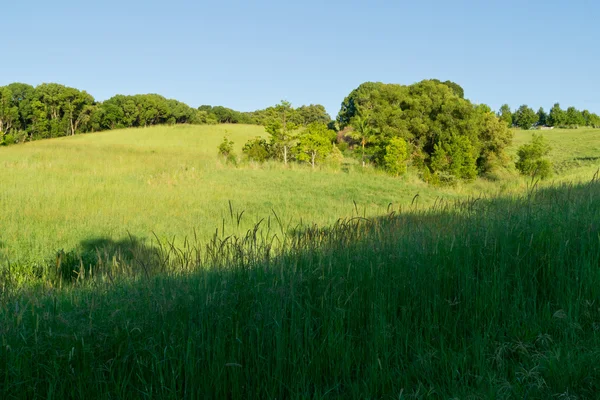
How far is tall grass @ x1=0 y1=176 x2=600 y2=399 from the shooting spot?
2531 millimetres

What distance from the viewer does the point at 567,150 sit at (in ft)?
198

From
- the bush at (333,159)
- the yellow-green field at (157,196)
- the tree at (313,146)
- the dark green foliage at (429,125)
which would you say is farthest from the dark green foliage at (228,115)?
the yellow-green field at (157,196)

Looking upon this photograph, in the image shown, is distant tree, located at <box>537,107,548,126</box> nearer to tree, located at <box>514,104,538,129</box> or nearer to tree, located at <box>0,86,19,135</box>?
tree, located at <box>514,104,538,129</box>

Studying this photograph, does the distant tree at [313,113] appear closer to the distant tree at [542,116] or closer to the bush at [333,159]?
the bush at [333,159]

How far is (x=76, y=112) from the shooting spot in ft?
286

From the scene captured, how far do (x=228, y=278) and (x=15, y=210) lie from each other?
1459cm

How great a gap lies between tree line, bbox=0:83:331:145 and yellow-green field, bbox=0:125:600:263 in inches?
1667

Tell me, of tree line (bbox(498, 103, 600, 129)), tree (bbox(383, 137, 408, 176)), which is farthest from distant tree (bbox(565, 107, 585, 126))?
tree (bbox(383, 137, 408, 176))

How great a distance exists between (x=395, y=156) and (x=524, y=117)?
300ft

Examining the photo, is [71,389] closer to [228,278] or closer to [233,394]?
[233,394]

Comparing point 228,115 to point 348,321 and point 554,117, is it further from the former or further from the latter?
point 348,321

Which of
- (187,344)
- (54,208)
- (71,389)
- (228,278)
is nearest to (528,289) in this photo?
(228,278)

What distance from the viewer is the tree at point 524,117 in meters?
117

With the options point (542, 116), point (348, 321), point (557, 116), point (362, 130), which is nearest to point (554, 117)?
point (557, 116)
